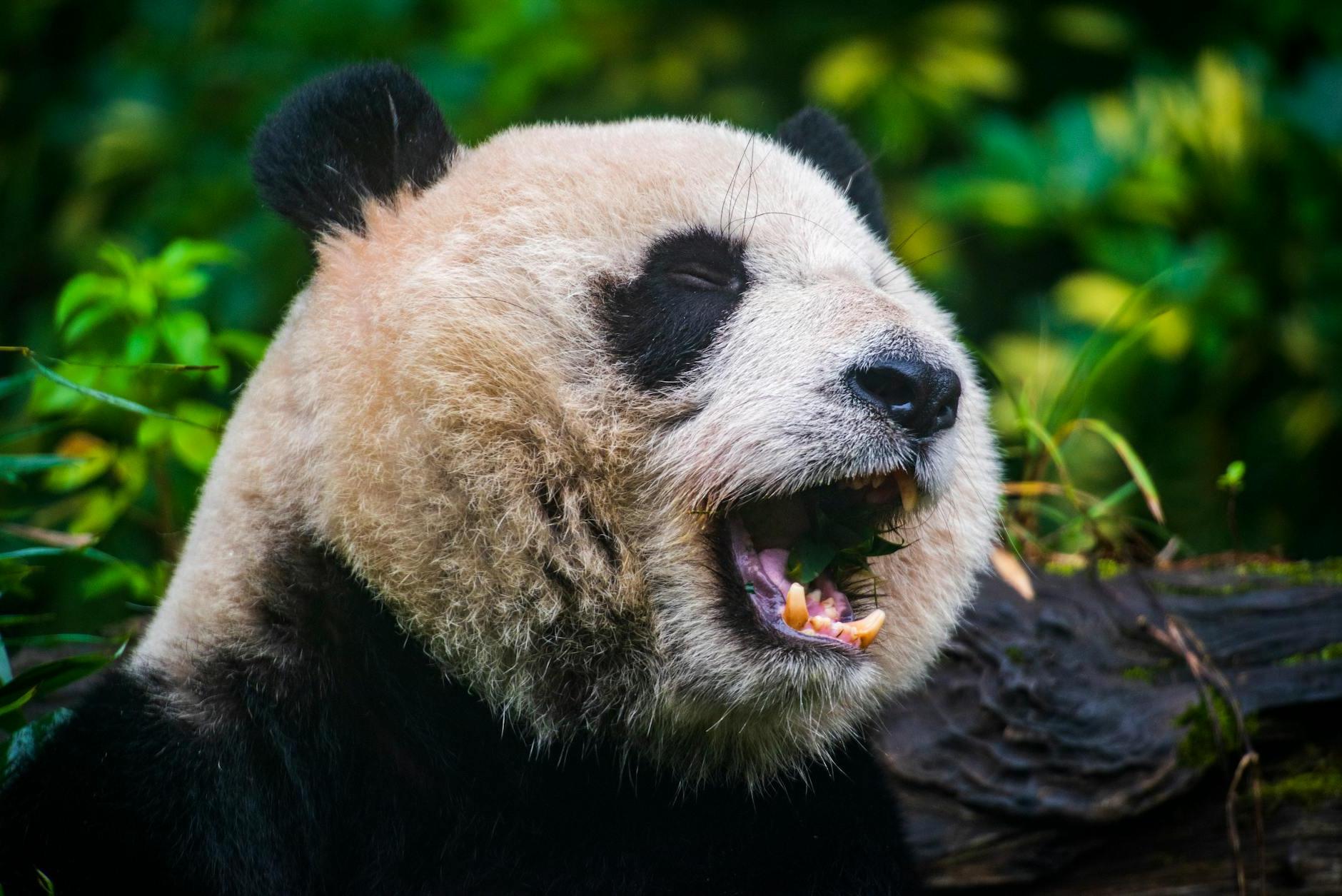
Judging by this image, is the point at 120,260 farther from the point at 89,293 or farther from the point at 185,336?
the point at 185,336

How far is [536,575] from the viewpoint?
98.2 inches

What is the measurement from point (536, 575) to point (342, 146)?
3.56 ft

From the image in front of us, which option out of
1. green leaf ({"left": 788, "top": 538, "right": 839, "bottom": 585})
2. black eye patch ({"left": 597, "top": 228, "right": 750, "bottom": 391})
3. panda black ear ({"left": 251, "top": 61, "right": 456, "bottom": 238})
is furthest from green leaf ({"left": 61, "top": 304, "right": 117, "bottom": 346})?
green leaf ({"left": 788, "top": 538, "right": 839, "bottom": 585})

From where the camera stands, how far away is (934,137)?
761 centimetres

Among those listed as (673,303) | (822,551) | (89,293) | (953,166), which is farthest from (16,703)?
(953,166)

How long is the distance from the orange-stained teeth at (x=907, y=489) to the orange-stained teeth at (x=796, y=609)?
30cm

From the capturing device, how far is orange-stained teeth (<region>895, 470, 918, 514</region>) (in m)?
2.55

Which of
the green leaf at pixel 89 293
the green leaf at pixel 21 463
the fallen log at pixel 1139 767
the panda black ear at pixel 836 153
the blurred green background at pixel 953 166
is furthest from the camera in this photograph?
the blurred green background at pixel 953 166

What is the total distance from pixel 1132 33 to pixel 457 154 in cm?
552

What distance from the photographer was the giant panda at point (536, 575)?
2.39 meters

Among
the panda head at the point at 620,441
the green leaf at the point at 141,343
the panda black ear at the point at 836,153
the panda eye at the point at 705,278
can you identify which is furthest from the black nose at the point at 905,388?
the green leaf at the point at 141,343

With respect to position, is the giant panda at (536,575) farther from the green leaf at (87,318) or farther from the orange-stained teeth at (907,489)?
the green leaf at (87,318)

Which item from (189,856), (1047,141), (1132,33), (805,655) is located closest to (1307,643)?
(805,655)

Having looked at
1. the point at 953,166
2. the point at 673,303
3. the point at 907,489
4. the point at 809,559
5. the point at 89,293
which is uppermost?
the point at 953,166
